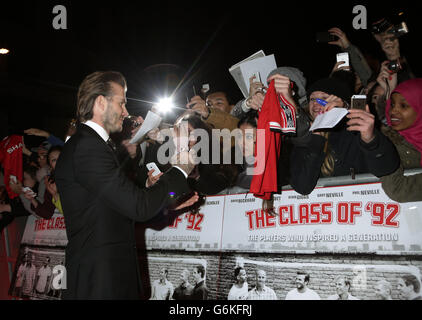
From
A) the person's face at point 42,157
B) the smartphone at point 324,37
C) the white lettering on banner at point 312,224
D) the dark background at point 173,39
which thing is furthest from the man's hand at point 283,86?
the person's face at point 42,157

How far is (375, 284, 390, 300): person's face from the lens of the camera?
2.42 m

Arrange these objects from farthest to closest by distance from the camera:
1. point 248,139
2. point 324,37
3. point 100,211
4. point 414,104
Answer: point 324,37
point 248,139
point 414,104
point 100,211

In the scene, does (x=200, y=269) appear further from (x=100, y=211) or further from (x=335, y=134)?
(x=335, y=134)

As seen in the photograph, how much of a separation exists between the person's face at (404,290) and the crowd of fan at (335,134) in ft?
1.93

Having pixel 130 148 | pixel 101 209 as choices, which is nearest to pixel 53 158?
pixel 130 148

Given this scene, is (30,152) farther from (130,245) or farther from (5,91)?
(130,245)

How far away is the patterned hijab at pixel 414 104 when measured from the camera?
2.74m

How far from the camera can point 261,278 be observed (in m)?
2.97

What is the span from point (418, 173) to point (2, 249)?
5.94 metres

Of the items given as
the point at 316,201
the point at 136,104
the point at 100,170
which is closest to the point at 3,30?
the point at 136,104

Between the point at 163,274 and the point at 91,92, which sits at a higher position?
the point at 91,92

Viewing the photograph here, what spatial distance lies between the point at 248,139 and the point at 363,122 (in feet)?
3.95

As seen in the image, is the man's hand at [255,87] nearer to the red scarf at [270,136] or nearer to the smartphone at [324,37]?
the red scarf at [270,136]

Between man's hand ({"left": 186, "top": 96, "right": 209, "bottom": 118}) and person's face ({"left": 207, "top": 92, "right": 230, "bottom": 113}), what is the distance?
2.60ft
